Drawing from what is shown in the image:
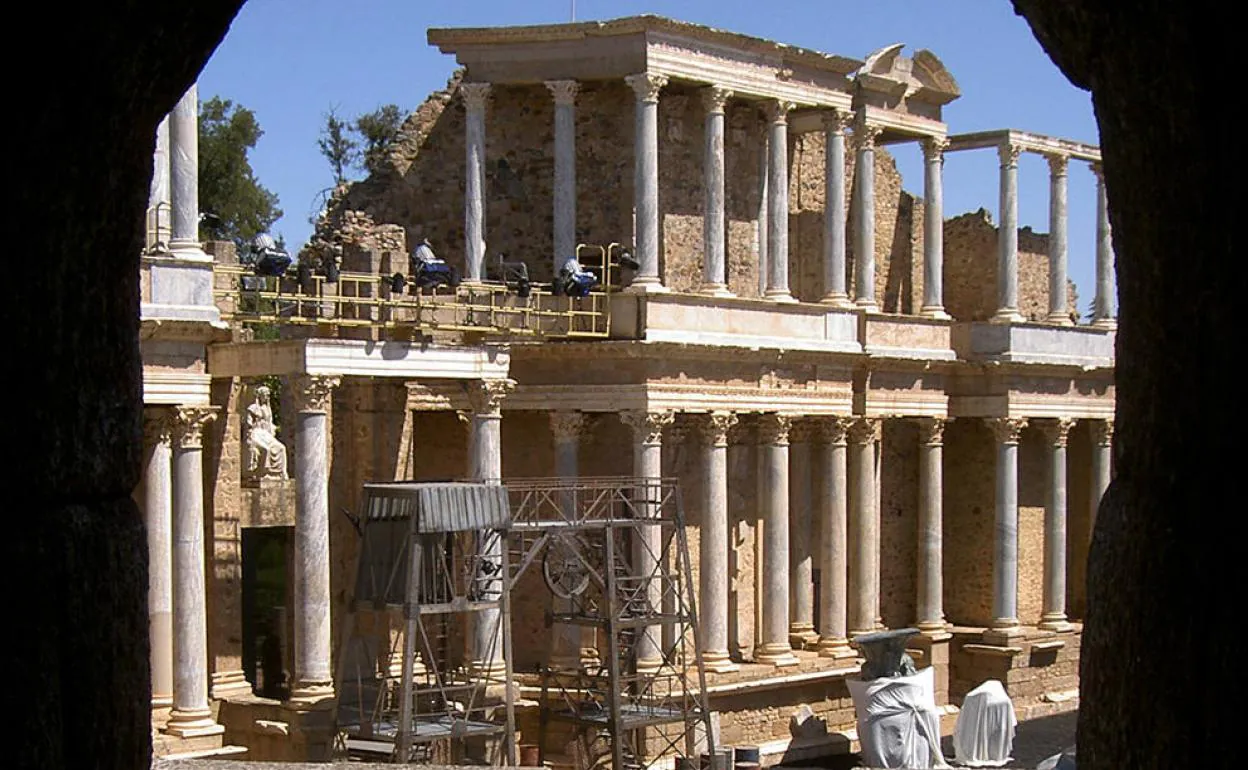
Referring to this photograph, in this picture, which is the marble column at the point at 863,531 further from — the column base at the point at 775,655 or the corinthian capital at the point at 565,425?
the corinthian capital at the point at 565,425

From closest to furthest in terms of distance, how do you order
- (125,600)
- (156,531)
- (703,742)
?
(125,600) < (156,531) < (703,742)

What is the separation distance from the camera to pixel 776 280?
100 ft

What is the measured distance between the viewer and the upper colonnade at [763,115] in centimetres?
2823

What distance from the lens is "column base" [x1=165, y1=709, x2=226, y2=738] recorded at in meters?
21.6

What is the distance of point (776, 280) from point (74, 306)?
26.9m

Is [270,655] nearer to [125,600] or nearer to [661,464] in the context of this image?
[661,464]

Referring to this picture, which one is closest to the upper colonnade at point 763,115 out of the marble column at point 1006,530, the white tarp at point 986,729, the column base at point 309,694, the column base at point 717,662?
the marble column at point 1006,530

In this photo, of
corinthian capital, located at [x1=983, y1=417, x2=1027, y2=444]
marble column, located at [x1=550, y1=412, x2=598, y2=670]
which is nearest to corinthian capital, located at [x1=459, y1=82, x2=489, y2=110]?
marble column, located at [x1=550, y1=412, x2=598, y2=670]

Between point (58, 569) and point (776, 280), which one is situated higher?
point (776, 280)

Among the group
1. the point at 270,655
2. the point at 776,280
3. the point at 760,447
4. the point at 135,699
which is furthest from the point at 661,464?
the point at 135,699

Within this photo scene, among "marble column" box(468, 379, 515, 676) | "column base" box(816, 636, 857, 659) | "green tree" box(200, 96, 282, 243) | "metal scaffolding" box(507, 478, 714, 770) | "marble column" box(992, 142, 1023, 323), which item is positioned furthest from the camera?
"green tree" box(200, 96, 282, 243)

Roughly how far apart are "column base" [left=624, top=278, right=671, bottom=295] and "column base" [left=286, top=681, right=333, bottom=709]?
8.05 meters

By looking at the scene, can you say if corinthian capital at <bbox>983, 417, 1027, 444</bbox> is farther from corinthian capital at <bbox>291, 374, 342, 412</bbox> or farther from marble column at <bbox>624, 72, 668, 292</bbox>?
corinthian capital at <bbox>291, 374, 342, 412</bbox>

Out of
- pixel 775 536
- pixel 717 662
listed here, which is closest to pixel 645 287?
pixel 775 536
